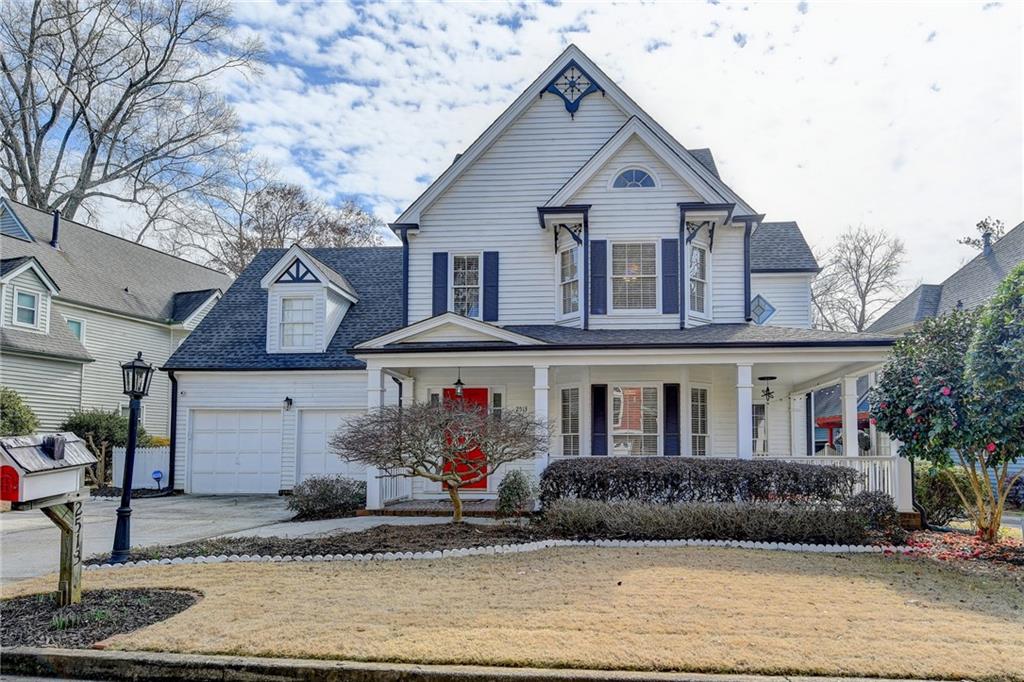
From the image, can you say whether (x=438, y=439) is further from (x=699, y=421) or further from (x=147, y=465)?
(x=147, y=465)

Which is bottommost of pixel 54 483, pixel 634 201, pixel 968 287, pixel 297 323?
pixel 54 483

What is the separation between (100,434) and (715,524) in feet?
58.3

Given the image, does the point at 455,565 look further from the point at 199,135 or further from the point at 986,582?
the point at 199,135

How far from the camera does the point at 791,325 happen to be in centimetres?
1823

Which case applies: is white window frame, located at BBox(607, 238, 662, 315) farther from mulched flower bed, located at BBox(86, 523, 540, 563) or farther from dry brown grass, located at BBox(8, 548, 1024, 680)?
dry brown grass, located at BBox(8, 548, 1024, 680)

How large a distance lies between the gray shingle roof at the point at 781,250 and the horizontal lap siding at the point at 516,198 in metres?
5.56

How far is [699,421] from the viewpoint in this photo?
14.3 metres

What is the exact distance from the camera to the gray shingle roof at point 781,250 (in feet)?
59.3

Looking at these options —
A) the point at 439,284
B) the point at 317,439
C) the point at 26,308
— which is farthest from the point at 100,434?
the point at 439,284

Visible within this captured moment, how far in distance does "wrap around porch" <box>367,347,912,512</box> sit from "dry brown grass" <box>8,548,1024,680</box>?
4.38 metres

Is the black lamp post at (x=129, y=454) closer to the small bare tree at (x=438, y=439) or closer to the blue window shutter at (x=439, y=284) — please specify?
the small bare tree at (x=438, y=439)

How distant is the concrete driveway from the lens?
29.5ft

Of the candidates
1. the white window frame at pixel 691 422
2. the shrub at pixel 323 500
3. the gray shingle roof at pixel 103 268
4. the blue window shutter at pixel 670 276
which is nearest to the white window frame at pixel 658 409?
the white window frame at pixel 691 422

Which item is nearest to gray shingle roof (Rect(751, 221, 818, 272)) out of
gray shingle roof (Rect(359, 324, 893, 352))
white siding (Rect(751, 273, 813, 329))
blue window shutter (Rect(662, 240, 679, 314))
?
white siding (Rect(751, 273, 813, 329))
